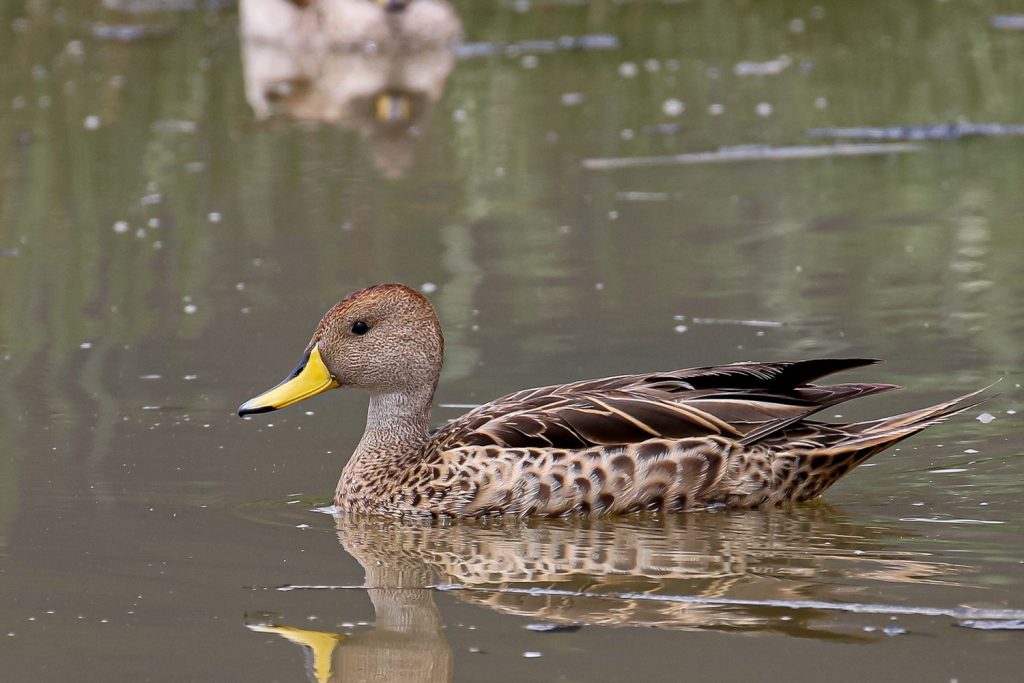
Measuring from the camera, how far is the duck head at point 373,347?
7.43 meters

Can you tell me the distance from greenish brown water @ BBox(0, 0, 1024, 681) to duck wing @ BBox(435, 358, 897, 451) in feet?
1.12

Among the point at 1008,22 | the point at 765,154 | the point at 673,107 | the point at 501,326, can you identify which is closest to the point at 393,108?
the point at 673,107

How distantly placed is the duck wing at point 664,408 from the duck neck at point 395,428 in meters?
0.16

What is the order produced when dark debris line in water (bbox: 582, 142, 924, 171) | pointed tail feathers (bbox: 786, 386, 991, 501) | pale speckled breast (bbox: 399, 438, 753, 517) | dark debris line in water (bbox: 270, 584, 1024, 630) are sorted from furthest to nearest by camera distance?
dark debris line in water (bbox: 582, 142, 924, 171) → pointed tail feathers (bbox: 786, 386, 991, 501) → pale speckled breast (bbox: 399, 438, 753, 517) → dark debris line in water (bbox: 270, 584, 1024, 630)

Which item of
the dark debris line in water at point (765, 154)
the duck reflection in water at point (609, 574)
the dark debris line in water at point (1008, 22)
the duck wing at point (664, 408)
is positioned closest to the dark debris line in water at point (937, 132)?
the dark debris line in water at point (765, 154)

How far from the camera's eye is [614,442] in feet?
23.3

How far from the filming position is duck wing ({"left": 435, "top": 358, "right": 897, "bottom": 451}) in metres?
7.12

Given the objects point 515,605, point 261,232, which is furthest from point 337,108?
point 515,605

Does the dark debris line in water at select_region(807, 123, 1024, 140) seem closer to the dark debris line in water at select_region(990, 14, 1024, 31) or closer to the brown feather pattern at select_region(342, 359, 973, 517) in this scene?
the dark debris line in water at select_region(990, 14, 1024, 31)

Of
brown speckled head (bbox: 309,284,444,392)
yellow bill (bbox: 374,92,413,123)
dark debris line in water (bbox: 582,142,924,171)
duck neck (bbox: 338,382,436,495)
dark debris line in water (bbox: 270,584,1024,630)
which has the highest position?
yellow bill (bbox: 374,92,413,123)

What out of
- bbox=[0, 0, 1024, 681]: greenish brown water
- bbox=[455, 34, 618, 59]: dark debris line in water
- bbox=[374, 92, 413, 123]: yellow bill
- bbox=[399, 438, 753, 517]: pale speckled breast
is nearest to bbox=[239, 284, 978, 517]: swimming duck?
bbox=[399, 438, 753, 517]: pale speckled breast

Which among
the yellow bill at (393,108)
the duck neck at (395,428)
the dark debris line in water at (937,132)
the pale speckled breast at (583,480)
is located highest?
the yellow bill at (393,108)

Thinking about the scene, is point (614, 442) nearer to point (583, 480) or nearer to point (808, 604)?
point (583, 480)

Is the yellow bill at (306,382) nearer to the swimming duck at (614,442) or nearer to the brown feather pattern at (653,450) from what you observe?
the swimming duck at (614,442)
